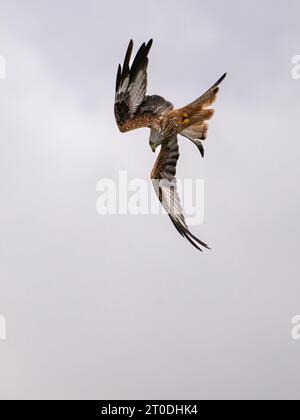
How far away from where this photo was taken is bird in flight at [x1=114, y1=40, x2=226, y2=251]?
12797 mm

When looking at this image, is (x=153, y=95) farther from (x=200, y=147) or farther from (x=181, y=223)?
(x=181, y=223)

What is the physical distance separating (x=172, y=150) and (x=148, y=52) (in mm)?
2141

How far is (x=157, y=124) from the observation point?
521 inches

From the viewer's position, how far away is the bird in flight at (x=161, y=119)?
12.8 m

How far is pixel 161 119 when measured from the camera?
43.2 ft

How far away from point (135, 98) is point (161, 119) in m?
0.98

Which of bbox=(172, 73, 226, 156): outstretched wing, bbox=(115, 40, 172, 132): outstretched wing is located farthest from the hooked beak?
bbox=(172, 73, 226, 156): outstretched wing

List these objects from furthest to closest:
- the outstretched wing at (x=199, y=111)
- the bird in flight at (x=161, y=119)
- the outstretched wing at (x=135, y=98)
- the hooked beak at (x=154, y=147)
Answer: the hooked beak at (x=154, y=147), the outstretched wing at (x=135, y=98), the bird in flight at (x=161, y=119), the outstretched wing at (x=199, y=111)

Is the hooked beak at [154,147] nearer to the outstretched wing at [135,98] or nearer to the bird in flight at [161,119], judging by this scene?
the bird in flight at [161,119]

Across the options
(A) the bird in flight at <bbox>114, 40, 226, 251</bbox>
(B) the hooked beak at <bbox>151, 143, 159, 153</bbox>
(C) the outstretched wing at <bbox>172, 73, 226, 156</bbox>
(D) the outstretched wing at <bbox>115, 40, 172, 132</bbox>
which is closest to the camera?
(C) the outstretched wing at <bbox>172, 73, 226, 156</bbox>

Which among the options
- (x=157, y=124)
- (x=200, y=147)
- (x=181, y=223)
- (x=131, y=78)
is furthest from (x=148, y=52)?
(x=181, y=223)

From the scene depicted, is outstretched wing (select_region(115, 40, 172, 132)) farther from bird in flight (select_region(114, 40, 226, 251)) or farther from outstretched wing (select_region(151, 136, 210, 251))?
outstretched wing (select_region(151, 136, 210, 251))

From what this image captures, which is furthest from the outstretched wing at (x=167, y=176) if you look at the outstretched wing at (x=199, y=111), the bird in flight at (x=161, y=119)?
the outstretched wing at (x=199, y=111)

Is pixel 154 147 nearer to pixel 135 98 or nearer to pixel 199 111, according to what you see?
pixel 135 98
